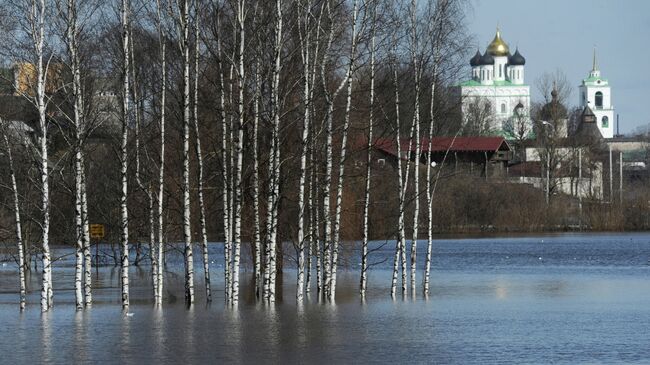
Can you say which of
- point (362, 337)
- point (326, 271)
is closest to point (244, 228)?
point (326, 271)

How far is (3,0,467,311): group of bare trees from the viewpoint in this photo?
33.4 metres

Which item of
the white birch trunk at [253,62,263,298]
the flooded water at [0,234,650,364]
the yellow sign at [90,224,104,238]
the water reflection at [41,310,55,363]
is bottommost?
the flooded water at [0,234,650,364]

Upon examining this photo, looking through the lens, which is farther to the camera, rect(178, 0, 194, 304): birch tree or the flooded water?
rect(178, 0, 194, 304): birch tree

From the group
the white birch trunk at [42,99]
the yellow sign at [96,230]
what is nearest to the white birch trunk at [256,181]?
the white birch trunk at [42,99]

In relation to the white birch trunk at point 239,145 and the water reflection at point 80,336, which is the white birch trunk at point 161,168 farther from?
the water reflection at point 80,336

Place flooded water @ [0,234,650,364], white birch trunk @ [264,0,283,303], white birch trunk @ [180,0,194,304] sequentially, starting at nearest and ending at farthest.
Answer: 1. flooded water @ [0,234,650,364]
2. white birch trunk @ [180,0,194,304]
3. white birch trunk @ [264,0,283,303]

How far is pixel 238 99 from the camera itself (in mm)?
36656

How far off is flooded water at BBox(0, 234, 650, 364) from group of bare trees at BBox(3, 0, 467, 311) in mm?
1387

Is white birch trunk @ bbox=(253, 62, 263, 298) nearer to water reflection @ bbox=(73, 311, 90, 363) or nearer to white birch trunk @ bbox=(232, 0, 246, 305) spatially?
white birch trunk @ bbox=(232, 0, 246, 305)

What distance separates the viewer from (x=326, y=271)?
38375 millimetres

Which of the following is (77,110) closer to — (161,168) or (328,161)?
(161,168)

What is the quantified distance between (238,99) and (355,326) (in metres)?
8.75

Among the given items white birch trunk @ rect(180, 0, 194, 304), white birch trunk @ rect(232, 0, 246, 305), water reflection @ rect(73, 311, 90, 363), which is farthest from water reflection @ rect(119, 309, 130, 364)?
white birch trunk @ rect(232, 0, 246, 305)

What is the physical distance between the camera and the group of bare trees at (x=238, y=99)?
3341 cm
